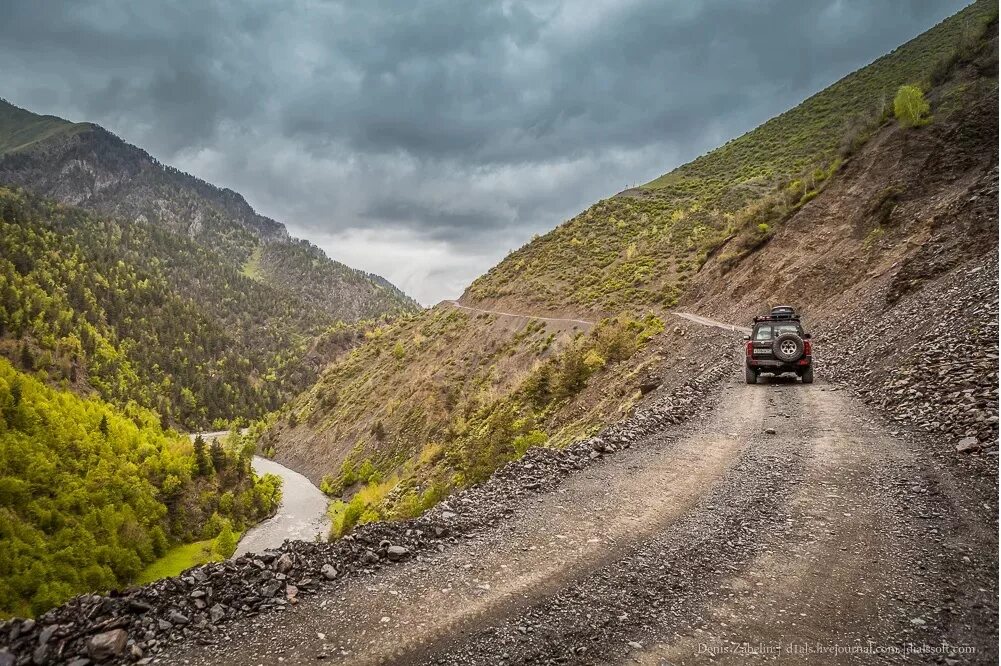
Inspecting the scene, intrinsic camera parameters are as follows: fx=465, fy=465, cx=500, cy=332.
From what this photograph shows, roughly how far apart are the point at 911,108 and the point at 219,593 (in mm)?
44657

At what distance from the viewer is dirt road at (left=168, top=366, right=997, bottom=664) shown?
450 cm

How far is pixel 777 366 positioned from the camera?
52.9 feet

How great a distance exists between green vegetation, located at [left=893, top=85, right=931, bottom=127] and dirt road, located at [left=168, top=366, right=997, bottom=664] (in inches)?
1370

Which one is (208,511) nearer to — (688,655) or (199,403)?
(688,655)

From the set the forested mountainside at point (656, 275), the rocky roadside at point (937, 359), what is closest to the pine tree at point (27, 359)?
the forested mountainside at point (656, 275)

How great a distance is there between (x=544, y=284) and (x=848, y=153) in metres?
30.5

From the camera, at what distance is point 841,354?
17.4m

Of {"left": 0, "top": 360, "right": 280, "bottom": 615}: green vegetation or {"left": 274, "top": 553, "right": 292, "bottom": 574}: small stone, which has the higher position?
{"left": 274, "top": 553, "right": 292, "bottom": 574}: small stone

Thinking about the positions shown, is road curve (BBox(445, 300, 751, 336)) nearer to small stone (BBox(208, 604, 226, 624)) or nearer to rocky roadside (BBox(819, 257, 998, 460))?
rocky roadside (BBox(819, 257, 998, 460))

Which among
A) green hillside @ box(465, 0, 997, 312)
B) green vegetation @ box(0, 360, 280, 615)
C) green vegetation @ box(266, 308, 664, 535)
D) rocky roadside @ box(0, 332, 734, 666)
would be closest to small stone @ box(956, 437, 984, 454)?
rocky roadside @ box(0, 332, 734, 666)

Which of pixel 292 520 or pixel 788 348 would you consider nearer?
pixel 788 348

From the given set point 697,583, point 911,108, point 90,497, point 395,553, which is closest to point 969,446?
point 697,583

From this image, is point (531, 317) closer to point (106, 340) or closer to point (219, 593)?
point (219, 593)

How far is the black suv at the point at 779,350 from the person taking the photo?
52.0 feet
